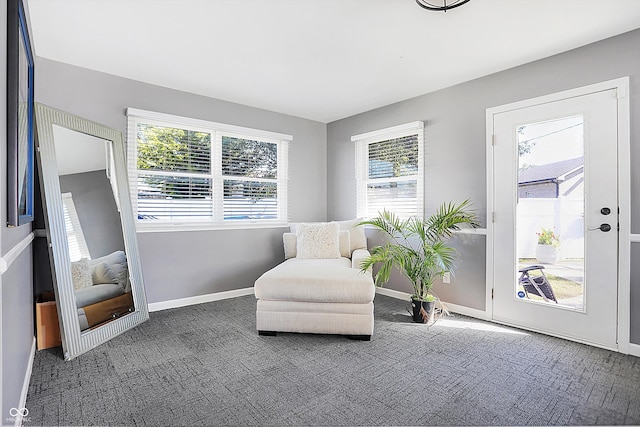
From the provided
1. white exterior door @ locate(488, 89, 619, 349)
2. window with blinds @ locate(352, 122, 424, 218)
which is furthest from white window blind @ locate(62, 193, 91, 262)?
white exterior door @ locate(488, 89, 619, 349)

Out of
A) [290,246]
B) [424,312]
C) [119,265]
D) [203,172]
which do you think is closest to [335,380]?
[424,312]

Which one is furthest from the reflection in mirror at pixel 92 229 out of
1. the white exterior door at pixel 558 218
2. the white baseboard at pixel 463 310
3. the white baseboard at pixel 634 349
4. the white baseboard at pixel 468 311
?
the white baseboard at pixel 634 349

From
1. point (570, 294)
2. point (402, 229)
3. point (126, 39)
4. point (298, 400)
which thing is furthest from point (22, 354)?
point (570, 294)

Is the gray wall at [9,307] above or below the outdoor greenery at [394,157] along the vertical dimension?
below

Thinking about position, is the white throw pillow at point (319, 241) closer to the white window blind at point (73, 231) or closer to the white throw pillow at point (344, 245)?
the white throw pillow at point (344, 245)

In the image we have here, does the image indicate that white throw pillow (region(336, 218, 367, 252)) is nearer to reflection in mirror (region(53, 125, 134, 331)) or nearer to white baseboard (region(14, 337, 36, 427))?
reflection in mirror (region(53, 125, 134, 331))

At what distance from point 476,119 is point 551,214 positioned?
1119 mm

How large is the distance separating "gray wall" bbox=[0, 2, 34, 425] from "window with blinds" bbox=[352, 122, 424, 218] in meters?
3.35

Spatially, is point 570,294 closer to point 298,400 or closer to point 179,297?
point 298,400

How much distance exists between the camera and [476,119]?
3268mm

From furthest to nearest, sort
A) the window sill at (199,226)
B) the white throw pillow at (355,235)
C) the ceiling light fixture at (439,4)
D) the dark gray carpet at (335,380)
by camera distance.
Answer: the white throw pillow at (355,235) < the window sill at (199,226) < the ceiling light fixture at (439,4) < the dark gray carpet at (335,380)

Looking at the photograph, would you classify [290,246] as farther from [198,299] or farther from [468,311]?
[468,311]

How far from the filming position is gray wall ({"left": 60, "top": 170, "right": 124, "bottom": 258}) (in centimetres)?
258

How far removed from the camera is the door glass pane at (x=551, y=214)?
2.66 meters
